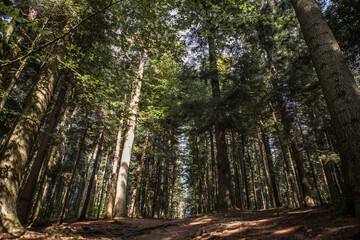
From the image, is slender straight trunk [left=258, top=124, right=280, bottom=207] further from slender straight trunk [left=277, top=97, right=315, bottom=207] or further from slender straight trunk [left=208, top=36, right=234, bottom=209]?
slender straight trunk [left=208, top=36, right=234, bottom=209]

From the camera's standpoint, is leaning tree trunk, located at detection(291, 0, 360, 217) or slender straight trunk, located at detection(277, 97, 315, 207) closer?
leaning tree trunk, located at detection(291, 0, 360, 217)

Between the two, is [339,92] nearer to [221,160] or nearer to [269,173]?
[221,160]

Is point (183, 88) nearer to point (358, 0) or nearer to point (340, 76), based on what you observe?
A: point (358, 0)

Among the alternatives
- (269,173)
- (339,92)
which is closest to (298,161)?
(269,173)

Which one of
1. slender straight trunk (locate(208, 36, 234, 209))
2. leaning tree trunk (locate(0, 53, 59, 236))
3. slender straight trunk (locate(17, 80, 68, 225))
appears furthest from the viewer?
slender straight trunk (locate(208, 36, 234, 209))

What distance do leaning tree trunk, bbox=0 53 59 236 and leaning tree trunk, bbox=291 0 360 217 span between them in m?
6.27

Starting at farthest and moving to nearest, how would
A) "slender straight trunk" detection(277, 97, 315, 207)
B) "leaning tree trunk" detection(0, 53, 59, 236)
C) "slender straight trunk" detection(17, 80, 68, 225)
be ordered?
"slender straight trunk" detection(277, 97, 315, 207), "slender straight trunk" detection(17, 80, 68, 225), "leaning tree trunk" detection(0, 53, 59, 236)

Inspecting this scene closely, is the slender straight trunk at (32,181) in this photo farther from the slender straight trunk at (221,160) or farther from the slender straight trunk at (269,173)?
the slender straight trunk at (269,173)

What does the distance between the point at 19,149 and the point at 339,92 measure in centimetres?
698

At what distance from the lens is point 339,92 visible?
3043 millimetres

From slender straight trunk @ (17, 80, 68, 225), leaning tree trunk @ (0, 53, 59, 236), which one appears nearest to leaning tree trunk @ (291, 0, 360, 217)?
leaning tree trunk @ (0, 53, 59, 236)

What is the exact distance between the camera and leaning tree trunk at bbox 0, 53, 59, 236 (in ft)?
12.4

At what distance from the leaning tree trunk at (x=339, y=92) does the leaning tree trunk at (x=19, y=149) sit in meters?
6.27

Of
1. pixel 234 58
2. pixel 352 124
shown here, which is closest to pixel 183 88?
pixel 234 58
